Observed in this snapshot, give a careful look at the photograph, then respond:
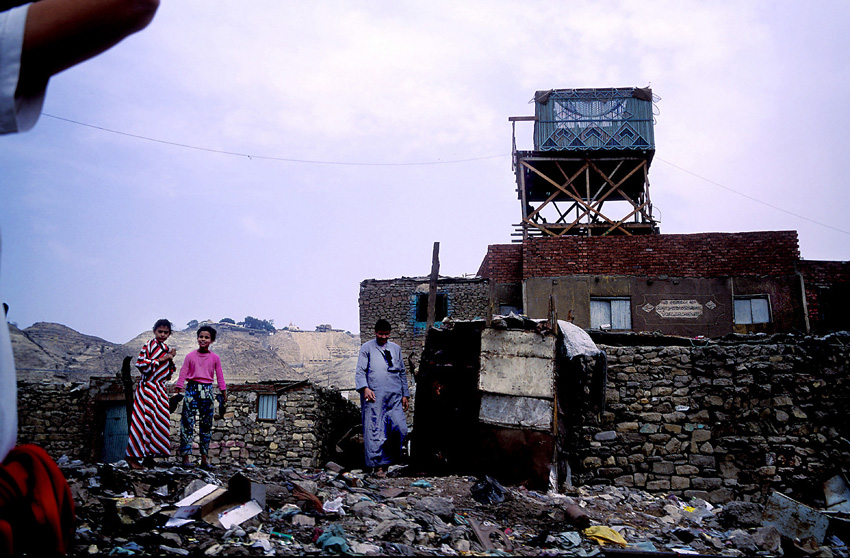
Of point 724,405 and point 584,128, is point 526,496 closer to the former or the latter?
point 724,405

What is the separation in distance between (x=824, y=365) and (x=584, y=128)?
1358 cm

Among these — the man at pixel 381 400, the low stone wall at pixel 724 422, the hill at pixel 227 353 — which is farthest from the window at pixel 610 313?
the man at pixel 381 400

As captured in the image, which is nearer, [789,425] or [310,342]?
[789,425]

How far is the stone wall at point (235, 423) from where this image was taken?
15.0 m

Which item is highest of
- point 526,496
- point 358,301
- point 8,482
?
point 358,301

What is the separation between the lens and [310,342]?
200 feet

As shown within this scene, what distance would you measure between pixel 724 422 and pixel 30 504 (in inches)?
336

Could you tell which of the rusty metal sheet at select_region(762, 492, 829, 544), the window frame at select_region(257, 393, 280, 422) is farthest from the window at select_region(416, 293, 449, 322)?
the rusty metal sheet at select_region(762, 492, 829, 544)

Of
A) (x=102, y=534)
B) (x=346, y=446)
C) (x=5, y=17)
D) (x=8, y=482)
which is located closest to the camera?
(x=5, y=17)

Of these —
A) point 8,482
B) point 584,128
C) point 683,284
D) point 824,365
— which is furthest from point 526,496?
point 584,128

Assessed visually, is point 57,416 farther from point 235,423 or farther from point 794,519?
point 794,519

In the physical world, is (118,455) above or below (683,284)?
below

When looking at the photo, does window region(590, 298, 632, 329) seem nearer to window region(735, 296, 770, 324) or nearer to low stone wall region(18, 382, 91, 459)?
window region(735, 296, 770, 324)

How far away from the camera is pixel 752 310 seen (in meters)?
16.5
